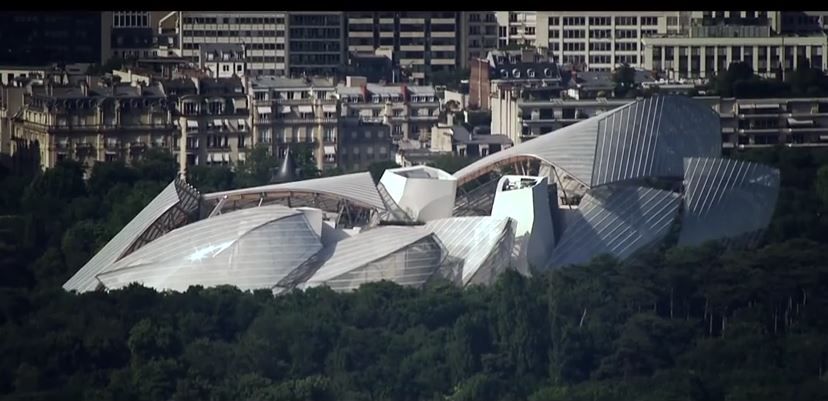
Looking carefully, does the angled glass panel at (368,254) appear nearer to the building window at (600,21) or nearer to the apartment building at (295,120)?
the apartment building at (295,120)

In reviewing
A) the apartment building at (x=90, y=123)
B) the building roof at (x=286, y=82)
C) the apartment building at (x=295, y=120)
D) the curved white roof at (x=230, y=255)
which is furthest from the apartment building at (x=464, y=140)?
the curved white roof at (x=230, y=255)

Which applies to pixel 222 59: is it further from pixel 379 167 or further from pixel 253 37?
pixel 379 167

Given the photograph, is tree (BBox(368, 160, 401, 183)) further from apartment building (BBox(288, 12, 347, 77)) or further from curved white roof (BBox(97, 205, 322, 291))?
apartment building (BBox(288, 12, 347, 77))

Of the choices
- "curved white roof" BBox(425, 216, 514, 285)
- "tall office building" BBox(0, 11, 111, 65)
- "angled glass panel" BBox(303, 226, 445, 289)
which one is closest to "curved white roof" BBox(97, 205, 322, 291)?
"angled glass panel" BBox(303, 226, 445, 289)

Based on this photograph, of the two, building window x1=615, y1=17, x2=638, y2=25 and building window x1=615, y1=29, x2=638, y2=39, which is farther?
building window x1=615, y1=29, x2=638, y2=39

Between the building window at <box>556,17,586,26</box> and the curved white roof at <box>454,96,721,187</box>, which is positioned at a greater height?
the building window at <box>556,17,586,26</box>

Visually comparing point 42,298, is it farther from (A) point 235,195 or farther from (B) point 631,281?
(B) point 631,281

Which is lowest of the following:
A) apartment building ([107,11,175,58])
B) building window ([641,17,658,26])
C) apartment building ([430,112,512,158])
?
apartment building ([430,112,512,158])
